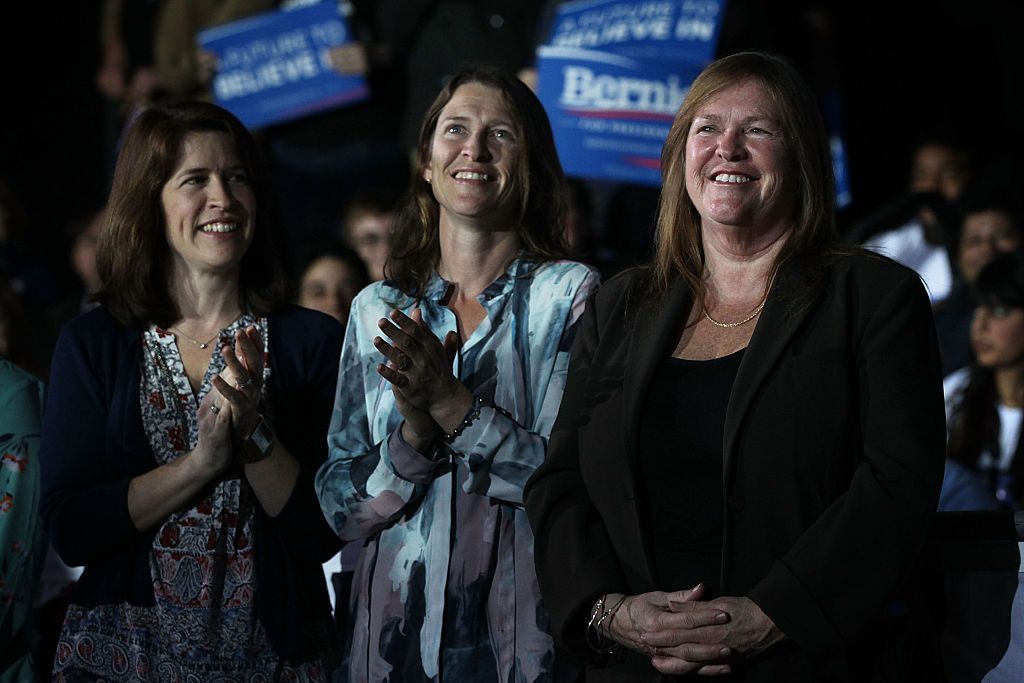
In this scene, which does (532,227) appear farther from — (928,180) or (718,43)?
(928,180)

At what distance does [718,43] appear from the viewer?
552 centimetres

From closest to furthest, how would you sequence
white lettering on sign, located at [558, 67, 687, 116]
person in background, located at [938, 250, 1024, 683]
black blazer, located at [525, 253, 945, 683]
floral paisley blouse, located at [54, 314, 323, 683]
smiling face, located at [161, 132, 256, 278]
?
black blazer, located at [525, 253, 945, 683] → floral paisley blouse, located at [54, 314, 323, 683] → smiling face, located at [161, 132, 256, 278] → person in background, located at [938, 250, 1024, 683] → white lettering on sign, located at [558, 67, 687, 116]

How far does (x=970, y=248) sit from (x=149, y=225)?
4.02 m

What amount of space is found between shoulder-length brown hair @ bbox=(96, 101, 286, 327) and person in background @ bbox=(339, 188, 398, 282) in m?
2.17

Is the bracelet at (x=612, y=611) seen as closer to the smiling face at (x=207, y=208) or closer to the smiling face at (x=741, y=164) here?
the smiling face at (x=741, y=164)

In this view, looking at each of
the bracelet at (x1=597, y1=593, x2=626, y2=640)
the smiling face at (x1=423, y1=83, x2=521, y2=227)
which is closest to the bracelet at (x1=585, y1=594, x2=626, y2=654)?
the bracelet at (x1=597, y1=593, x2=626, y2=640)

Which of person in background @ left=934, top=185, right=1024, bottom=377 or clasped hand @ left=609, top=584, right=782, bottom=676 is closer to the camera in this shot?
clasped hand @ left=609, top=584, right=782, bottom=676

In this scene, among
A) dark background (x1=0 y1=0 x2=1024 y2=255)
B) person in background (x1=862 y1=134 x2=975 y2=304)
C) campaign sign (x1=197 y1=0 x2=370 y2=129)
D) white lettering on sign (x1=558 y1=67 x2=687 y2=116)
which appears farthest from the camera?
dark background (x1=0 y1=0 x2=1024 y2=255)

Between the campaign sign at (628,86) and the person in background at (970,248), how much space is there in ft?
4.55

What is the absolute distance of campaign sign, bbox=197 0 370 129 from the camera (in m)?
6.12

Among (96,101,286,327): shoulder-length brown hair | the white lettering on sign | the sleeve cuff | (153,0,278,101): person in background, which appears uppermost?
(153,0,278,101): person in background

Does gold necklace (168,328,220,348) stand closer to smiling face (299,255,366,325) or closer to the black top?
the black top

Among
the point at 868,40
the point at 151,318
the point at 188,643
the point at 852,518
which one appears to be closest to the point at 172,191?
the point at 151,318

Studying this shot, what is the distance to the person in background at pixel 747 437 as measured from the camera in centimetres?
222
